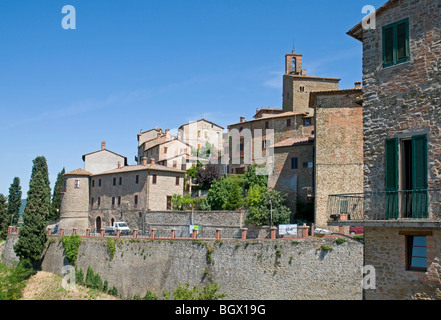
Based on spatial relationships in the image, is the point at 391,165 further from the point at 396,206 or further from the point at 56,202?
the point at 56,202

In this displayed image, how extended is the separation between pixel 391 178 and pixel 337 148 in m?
26.4

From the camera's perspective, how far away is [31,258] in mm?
47562

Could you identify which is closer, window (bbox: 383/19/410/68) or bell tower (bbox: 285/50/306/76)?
window (bbox: 383/19/410/68)

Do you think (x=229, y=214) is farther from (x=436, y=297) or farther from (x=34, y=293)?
(x=436, y=297)

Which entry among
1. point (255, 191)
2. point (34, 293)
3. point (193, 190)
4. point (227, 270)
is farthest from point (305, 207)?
point (34, 293)

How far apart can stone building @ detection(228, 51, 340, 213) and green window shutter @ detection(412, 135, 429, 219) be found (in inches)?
1134

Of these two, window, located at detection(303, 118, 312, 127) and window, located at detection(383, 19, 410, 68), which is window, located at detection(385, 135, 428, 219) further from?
window, located at detection(303, 118, 312, 127)

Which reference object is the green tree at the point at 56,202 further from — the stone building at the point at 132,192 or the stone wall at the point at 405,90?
the stone wall at the point at 405,90

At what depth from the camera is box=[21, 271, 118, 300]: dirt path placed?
38.7m

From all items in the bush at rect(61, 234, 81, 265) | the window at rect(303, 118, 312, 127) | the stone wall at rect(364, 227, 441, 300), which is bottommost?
the bush at rect(61, 234, 81, 265)

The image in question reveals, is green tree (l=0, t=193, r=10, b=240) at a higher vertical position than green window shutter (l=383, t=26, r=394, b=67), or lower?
lower

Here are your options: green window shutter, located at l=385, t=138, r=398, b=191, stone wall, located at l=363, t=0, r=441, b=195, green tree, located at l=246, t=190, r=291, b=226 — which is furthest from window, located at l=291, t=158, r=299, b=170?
green window shutter, located at l=385, t=138, r=398, b=191
